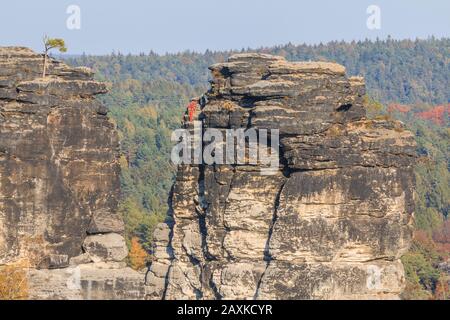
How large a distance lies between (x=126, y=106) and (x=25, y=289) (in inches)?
4569

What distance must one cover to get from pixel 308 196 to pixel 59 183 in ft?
34.1

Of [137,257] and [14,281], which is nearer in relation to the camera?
[14,281]

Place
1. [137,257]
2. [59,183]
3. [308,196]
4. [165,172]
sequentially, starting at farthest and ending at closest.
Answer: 1. [165,172]
2. [137,257]
3. [59,183]
4. [308,196]

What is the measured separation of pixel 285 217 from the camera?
199 feet

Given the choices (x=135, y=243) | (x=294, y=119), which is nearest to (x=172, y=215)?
(x=294, y=119)

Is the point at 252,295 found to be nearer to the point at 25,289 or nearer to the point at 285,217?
the point at 285,217

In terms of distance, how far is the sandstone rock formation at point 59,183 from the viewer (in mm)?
64000

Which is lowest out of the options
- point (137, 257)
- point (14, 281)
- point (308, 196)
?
point (137, 257)

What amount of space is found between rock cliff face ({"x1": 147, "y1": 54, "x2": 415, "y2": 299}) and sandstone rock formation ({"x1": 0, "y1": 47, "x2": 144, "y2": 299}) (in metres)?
4.72

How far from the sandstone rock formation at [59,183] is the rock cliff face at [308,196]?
472 cm

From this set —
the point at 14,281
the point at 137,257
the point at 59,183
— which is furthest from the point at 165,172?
the point at 14,281

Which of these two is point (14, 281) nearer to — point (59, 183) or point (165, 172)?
point (59, 183)

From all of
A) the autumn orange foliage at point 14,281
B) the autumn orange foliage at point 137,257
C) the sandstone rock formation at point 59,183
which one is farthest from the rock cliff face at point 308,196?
the autumn orange foliage at point 137,257

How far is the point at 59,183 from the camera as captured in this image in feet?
214
